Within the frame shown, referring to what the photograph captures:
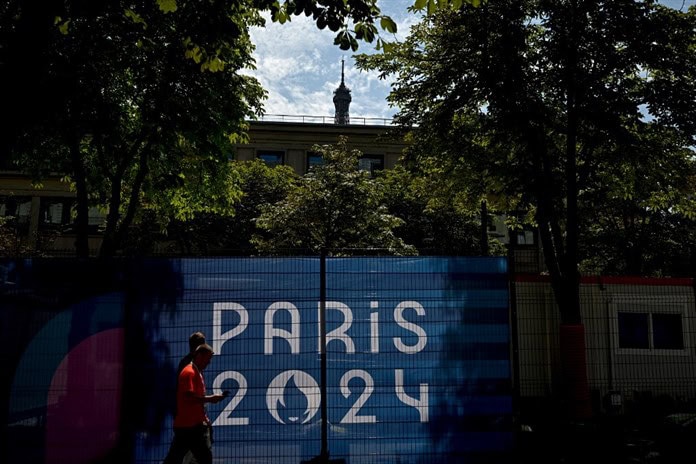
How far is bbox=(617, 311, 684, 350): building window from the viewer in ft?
41.5

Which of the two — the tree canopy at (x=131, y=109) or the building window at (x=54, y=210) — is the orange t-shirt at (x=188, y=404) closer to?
the tree canopy at (x=131, y=109)

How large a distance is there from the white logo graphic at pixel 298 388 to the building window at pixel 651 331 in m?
8.66

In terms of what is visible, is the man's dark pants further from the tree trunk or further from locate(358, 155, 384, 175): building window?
locate(358, 155, 384, 175): building window

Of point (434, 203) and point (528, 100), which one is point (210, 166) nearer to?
point (434, 203)

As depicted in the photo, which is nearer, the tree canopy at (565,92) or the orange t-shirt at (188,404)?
the orange t-shirt at (188,404)

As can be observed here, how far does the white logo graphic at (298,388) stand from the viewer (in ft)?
22.4

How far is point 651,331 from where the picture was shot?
1273 cm

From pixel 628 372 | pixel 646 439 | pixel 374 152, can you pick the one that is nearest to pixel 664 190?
pixel 628 372

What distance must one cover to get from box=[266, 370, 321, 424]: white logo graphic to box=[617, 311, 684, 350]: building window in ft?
28.4

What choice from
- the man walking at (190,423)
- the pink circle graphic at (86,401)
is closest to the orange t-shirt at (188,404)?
the man walking at (190,423)

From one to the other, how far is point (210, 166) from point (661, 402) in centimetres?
1150

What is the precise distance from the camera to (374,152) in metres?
40.6

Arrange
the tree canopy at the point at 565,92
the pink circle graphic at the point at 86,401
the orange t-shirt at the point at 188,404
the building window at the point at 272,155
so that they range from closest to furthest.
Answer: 1. the orange t-shirt at the point at 188,404
2. the pink circle graphic at the point at 86,401
3. the tree canopy at the point at 565,92
4. the building window at the point at 272,155

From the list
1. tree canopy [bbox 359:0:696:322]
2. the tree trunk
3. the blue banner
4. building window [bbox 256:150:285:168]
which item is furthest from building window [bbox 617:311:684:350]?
building window [bbox 256:150:285:168]
